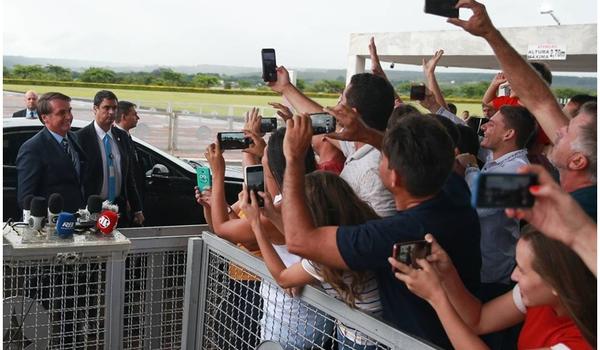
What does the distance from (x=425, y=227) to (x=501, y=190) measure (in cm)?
84

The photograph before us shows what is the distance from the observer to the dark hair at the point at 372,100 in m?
3.14

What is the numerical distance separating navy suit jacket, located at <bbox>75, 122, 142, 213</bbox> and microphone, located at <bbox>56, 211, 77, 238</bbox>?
184cm

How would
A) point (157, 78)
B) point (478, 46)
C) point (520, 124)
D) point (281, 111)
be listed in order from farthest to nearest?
point (157, 78) < point (478, 46) < point (520, 124) < point (281, 111)

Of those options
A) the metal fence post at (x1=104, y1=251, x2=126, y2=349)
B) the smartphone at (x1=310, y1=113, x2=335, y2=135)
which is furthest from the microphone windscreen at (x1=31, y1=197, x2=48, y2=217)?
the smartphone at (x1=310, y1=113, x2=335, y2=135)

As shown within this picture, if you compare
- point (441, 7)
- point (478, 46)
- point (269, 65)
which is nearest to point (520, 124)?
point (441, 7)

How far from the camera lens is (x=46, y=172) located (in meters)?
4.68

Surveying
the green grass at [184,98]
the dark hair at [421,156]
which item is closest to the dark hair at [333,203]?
the dark hair at [421,156]

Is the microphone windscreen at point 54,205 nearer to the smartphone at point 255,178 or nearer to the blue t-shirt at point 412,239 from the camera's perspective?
the smartphone at point 255,178

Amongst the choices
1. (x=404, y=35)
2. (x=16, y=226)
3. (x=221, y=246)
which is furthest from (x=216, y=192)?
(x=404, y=35)

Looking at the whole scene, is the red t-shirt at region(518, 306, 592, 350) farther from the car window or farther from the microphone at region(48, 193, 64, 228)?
the car window

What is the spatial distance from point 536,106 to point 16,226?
7.70ft

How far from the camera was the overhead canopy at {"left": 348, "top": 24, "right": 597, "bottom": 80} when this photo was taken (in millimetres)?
12398

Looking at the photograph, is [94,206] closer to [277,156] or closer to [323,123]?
[277,156]

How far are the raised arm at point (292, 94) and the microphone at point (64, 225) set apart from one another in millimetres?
1327
